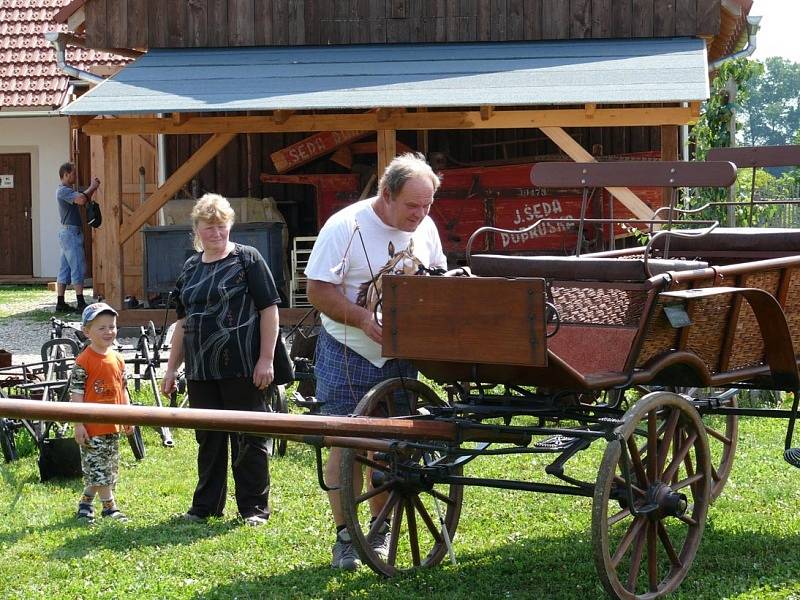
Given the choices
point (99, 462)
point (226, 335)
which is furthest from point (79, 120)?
point (226, 335)

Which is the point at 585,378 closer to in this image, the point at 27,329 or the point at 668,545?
the point at 668,545

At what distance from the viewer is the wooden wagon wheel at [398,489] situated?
202 inches

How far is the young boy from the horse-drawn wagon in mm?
1759

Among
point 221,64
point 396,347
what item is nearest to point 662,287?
point 396,347

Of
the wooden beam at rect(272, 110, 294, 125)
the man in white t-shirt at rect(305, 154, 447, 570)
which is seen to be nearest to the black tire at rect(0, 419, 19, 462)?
the man in white t-shirt at rect(305, 154, 447, 570)

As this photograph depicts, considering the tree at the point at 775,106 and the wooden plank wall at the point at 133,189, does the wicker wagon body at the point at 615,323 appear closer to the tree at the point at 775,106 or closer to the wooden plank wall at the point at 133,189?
the wooden plank wall at the point at 133,189

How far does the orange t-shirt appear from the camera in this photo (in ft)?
22.2

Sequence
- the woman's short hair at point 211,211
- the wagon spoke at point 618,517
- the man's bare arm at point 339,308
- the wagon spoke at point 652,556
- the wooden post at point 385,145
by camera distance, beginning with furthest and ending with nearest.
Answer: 1. the wooden post at point 385,145
2. the woman's short hair at point 211,211
3. the man's bare arm at point 339,308
4. the wagon spoke at point 652,556
5. the wagon spoke at point 618,517

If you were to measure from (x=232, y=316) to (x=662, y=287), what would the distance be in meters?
2.43

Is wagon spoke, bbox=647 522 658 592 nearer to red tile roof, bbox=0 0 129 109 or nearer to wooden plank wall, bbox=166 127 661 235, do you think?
wooden plank wall, bbox=166 127 661 235

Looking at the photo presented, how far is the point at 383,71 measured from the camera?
13852mm

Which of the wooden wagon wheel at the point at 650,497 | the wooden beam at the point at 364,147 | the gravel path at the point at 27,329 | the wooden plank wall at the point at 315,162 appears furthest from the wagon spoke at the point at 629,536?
the wooden beam at the point at 364,147

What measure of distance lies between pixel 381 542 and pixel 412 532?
0.14m

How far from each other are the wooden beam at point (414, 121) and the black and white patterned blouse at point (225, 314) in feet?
22.4
